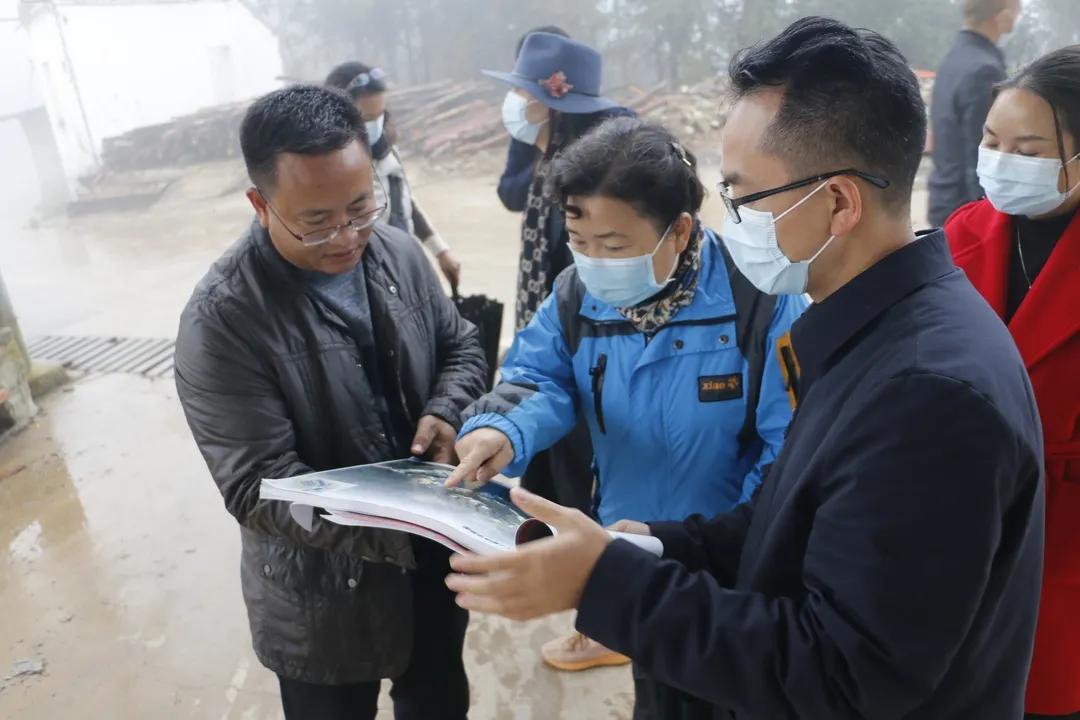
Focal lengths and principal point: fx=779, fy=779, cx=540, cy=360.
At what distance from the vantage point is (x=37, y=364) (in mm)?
5137

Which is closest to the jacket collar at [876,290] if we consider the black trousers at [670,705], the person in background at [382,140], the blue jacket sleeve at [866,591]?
the blue jacket sleeve at [866,591]

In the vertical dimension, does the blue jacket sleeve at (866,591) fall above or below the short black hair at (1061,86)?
below

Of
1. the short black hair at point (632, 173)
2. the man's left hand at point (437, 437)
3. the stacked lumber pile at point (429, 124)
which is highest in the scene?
the short black hair at point (632, 173)

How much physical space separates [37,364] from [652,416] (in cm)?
500

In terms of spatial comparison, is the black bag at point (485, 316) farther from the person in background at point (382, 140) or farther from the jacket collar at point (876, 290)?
the jacket collar at point (876, 290)

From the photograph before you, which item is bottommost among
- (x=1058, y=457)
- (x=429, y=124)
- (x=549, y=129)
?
(x=429, y=124)

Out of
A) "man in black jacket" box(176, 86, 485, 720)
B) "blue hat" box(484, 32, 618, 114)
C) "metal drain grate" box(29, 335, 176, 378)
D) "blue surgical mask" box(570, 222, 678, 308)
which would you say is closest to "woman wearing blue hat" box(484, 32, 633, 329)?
"blue hat" box(484, 32, 618, 114)

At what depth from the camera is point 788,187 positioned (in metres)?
1.01

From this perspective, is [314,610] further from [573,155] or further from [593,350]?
[573,155]

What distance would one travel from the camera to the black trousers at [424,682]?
1717mm

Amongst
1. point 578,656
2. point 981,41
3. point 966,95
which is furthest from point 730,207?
point 981,41

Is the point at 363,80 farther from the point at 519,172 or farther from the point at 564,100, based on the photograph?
the point at 564,100

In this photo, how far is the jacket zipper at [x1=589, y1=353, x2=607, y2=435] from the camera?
5.46 ft

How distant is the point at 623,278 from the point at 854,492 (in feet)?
2.79
